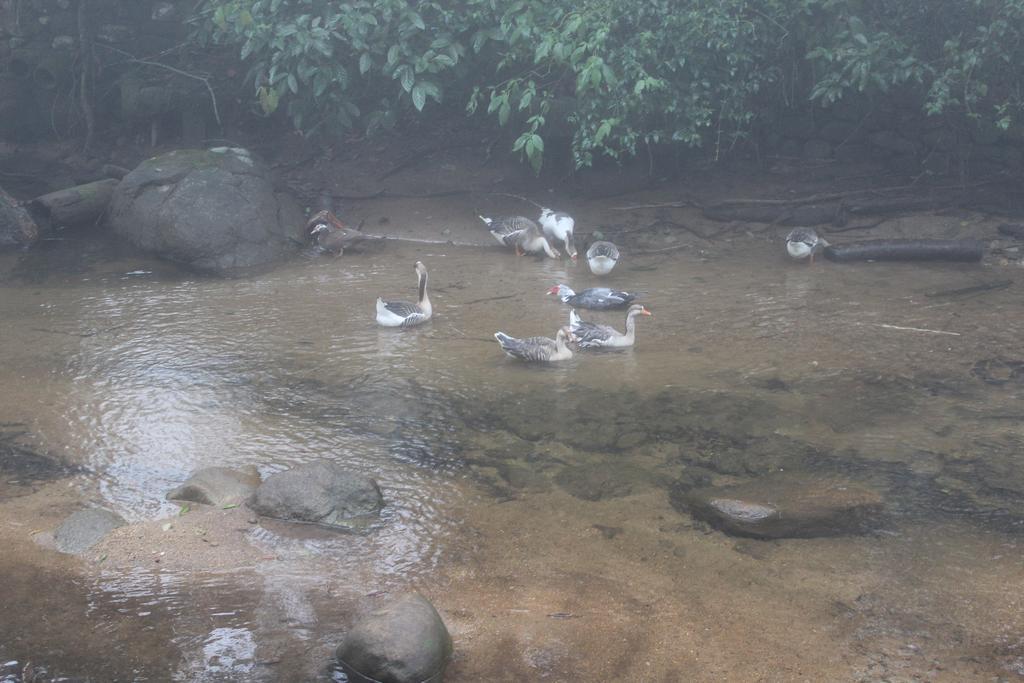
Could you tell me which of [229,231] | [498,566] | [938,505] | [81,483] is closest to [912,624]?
[938,505]

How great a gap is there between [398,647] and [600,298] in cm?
569

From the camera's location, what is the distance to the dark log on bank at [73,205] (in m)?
11.7

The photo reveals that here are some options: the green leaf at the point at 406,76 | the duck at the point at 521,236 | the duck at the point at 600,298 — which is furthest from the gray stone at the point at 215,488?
the green leaf at the point at 406,76

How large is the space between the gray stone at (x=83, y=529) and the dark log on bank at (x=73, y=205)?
302 inches

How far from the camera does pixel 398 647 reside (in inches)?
156

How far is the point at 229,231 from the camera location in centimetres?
1098

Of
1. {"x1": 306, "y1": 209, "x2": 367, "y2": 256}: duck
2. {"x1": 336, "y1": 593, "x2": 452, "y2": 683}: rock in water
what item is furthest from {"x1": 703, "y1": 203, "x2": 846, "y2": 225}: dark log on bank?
{"x1": 336, "y1": 593, "x2": 452, "y2": 683}: rock in water

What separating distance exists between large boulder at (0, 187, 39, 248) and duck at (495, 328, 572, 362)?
6.91 metres

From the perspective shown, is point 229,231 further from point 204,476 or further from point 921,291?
point 921,291

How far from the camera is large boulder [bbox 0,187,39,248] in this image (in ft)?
37.4

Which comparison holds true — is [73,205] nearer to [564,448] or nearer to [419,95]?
[419,95]

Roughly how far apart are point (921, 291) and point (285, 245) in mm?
7190

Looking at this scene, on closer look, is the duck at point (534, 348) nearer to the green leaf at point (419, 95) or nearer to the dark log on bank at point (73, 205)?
the green leaf at point (419, 95)

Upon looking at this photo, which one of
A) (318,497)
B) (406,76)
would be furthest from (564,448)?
(406,76)
